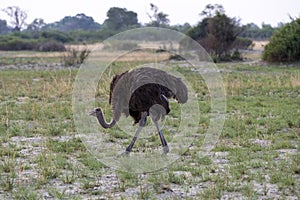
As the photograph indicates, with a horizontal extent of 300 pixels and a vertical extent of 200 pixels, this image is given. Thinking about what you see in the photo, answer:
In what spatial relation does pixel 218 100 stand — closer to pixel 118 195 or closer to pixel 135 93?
pixel 135 93

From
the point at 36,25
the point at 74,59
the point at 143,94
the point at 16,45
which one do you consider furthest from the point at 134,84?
the point at 36,25

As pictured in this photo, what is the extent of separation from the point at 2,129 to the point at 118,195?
4.25 metres

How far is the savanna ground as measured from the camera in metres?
5.61

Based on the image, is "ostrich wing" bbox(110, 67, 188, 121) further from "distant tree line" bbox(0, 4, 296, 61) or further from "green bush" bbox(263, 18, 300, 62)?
"green bush" bbox(263, 18, 300, 62)

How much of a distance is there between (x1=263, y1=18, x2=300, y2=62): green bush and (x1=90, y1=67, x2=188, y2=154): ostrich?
18.4 meters

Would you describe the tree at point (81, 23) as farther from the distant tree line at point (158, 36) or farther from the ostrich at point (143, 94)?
the ostrich at point (143, 94)

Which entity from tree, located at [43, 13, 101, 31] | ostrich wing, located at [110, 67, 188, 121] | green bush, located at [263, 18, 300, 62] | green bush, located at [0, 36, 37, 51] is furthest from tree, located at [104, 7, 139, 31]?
ostrich wing, located at [110, 67, 188, 121]

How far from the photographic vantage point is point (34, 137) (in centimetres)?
859

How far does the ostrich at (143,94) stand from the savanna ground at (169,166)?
0.69 meters

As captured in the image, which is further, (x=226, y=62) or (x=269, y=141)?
(x=226, y=62)

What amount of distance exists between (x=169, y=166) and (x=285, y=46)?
1930 centimetres

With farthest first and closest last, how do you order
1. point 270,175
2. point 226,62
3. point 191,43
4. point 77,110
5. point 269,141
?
point 191,43 < point 226,62 < point 77,110 < point 269,141 < point 270,175

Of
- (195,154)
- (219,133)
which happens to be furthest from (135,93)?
(219,133)

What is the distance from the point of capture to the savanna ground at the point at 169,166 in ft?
18.4
